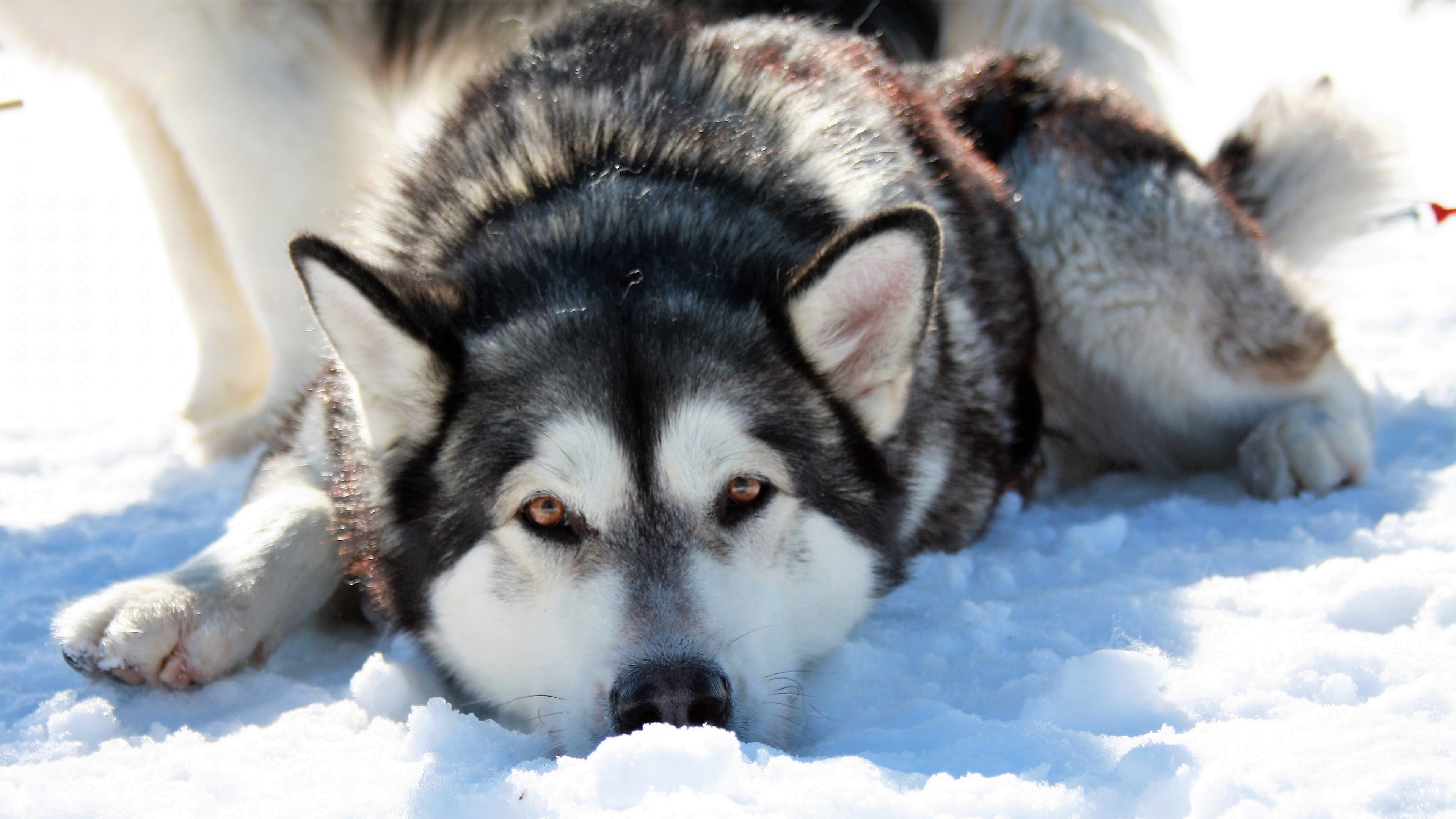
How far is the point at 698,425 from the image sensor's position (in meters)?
2.07

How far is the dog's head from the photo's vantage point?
198 centimetres

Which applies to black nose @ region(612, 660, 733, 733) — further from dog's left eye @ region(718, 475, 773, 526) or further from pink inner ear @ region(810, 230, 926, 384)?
pink inner ear @ region(810, 230, 926, 384)

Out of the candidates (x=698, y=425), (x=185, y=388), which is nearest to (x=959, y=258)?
(x=698, y=425)

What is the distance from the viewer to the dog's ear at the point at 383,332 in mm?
1976

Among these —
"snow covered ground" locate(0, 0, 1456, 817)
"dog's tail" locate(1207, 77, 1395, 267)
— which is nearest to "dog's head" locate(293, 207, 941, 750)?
"snow covered ground" locate(0, 0, 1456, 817)

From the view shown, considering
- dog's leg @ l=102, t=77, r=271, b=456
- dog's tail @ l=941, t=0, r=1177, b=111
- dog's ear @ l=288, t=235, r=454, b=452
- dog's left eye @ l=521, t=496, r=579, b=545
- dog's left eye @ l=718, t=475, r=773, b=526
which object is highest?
dog's tail @ l=941, t=0, r=1177, b=111

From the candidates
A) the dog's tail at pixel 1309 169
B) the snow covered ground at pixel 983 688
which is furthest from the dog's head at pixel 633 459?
the dog's tail at pixel 1309 169

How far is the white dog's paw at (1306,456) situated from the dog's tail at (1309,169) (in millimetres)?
1034

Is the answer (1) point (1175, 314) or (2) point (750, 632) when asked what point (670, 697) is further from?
(1) point (1175, 314)

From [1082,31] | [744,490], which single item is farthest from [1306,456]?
[1082,31]

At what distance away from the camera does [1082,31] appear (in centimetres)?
498

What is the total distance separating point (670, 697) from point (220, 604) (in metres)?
1.10

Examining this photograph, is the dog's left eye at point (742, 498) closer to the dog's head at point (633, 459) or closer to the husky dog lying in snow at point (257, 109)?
the dog's head at point (633, 459)

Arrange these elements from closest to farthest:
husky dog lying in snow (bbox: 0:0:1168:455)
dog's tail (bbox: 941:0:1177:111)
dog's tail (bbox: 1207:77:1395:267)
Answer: husky dog lying in snow (bbox: 0:0:1168:455), dog's tail (bbox: 1207:77:1395:267), dog's tail (bbox: 941:0:1177:111)
